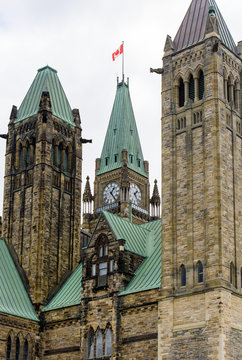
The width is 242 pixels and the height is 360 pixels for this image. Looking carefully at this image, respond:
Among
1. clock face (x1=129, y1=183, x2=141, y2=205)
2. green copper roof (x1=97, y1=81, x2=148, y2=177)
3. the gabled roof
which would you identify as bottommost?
the gabled roof

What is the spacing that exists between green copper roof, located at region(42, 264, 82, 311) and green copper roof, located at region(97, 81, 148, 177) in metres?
42.8

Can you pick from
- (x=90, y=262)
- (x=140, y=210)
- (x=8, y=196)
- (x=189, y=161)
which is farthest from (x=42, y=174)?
(x=140, y=210)

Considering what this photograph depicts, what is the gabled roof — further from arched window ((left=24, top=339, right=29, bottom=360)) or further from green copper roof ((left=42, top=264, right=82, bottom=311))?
arched window ((left=24, top=339, right=29, bottom=360))

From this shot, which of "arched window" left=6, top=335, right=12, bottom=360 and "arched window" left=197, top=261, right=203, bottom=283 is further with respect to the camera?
"arched window" left=6, top=335, right=12, bottom=360

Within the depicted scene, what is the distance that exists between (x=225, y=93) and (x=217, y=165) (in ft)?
19.9

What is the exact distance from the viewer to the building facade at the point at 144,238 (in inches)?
1858

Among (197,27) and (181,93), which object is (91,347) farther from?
(197,27)

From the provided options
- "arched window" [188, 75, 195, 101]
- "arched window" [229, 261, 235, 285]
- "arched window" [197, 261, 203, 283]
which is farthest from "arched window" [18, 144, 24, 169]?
"arched window" [229, 261, 235, 285]

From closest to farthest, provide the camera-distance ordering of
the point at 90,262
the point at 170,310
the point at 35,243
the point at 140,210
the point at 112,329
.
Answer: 1. the point at 170,310
2. the point at 112,329
3. the point at 90,262
4. the point at 35,243
5. the point at 140,210

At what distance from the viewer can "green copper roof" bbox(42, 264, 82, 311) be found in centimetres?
5637

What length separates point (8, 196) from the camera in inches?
2537

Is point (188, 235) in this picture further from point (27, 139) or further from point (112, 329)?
point (27, 139)

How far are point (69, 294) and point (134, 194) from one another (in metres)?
45.0

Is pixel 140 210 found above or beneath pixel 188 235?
above
